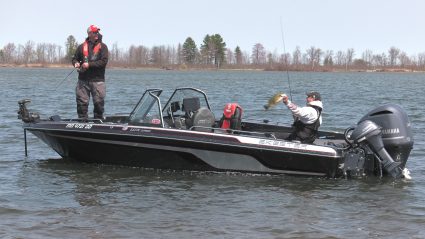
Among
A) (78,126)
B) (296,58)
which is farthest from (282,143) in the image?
(296,58)

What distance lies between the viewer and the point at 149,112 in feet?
32.3

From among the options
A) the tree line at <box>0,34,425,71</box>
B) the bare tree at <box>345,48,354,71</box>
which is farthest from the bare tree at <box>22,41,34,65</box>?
the bare tree at <box>345,48,354,71</box>

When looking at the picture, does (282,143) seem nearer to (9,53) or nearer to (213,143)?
(213,143)

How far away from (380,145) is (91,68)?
501 centimetres

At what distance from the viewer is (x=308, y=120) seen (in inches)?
361

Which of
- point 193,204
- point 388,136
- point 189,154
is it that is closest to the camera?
point 193,204

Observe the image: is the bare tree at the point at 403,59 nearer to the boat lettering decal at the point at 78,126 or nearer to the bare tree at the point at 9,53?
the bare tree at the point at 9,53

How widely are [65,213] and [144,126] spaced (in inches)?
99.5

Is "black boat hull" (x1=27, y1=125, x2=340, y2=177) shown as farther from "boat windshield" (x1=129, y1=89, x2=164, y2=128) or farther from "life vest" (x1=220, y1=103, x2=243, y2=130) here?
"life vest" (x1=220, y1=103, x2=243, y2=130)

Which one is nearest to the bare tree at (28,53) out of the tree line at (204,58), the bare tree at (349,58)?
the tree line at (204,58)

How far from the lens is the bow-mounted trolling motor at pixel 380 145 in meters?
8.77

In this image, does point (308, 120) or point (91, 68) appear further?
point (91, 68)

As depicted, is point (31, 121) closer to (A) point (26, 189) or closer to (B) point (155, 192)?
(A) point (26, 189)

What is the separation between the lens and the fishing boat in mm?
8844
